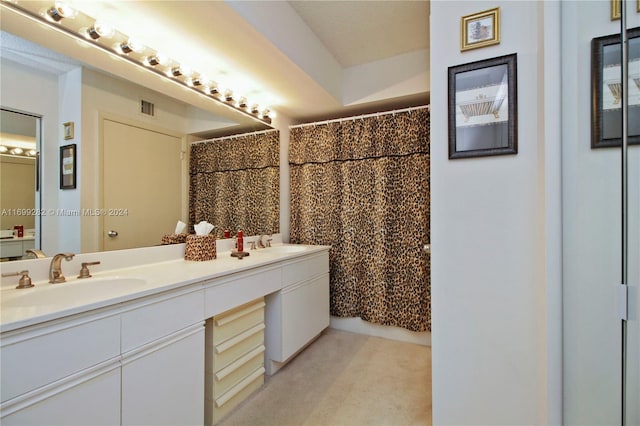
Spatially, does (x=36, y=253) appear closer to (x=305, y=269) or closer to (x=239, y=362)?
(x=239, y=362)

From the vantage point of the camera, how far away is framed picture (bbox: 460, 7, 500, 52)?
120 cm

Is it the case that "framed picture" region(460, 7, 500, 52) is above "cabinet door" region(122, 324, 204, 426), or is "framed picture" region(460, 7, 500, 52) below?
above

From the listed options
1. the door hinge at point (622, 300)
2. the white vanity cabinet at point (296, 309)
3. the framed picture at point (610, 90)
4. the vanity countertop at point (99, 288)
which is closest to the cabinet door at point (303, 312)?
the white vanity cabinet at point (296, 309)

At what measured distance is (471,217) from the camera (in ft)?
4.12

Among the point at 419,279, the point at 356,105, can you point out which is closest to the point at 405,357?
the point at 419,279

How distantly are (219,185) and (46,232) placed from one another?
3.74 ft

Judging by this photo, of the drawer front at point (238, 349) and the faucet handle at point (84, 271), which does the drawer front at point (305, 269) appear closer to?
the drawer front at point (238, 349)

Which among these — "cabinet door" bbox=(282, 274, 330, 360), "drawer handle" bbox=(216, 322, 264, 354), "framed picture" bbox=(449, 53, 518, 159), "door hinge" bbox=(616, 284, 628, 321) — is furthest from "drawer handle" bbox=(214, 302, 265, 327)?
"door hinge" bbox=(616, 284, 628, 321)

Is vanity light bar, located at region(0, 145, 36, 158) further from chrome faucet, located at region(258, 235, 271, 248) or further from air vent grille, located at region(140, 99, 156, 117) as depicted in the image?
chrome faucet, located at region(258, 235, 271, 248)

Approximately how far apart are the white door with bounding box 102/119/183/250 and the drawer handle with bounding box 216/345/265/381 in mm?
873

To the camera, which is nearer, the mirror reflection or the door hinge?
the door hinge

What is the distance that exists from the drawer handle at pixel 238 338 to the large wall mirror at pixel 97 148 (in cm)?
77

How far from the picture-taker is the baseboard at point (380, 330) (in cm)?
257

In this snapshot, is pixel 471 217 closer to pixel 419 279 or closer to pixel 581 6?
pixel 581 6
